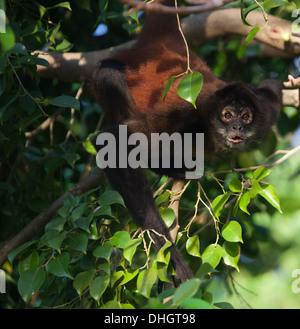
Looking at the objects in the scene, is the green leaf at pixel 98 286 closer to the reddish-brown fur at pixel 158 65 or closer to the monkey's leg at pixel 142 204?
the monkey's leg at pixel 142 204

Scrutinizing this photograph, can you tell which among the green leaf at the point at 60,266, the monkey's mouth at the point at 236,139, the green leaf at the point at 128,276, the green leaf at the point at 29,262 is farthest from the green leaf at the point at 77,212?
the monkey's mouth at the point at 236,139

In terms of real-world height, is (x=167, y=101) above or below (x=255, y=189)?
below

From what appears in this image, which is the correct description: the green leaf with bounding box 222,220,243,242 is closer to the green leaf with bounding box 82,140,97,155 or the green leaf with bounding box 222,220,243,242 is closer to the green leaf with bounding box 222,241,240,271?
the green leaf with bounding box 222,241,240,271

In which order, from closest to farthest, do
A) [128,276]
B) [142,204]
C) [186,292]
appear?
[186,292], [128,276], [142,204]

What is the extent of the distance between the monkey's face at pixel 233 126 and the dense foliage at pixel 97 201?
1.25ft

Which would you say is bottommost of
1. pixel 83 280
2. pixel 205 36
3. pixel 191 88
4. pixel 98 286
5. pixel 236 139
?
pixel 236 139

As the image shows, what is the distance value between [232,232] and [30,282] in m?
1.42

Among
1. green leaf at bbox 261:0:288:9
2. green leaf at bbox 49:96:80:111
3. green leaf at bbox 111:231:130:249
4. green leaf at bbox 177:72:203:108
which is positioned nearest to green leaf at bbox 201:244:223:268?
green leaf at bbox 111:231:130:249

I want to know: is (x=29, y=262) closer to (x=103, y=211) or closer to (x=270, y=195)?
(x=103, y=211)

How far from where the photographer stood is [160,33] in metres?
5.86

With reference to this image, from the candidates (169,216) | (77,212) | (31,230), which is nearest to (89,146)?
(31,230)

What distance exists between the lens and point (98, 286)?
130 inches
